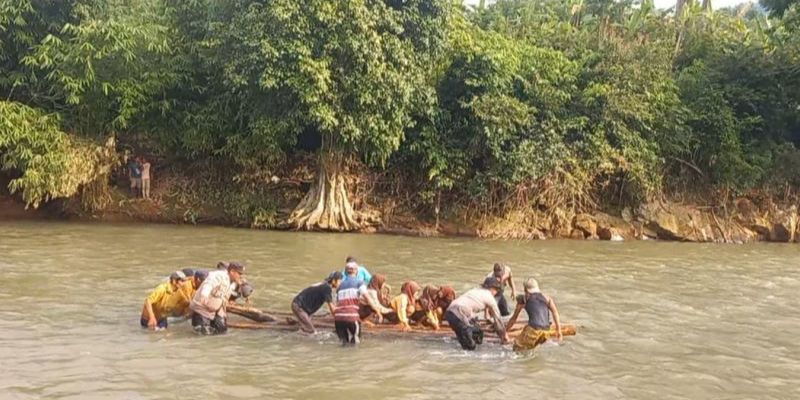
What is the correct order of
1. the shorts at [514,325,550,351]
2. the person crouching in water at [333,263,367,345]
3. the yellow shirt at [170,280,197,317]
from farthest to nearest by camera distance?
1. the yellow shirt at [170,280,197,317]
2. the person crouching in water at [333,263,367,345]
3. the shorts at [514,325,550,351]

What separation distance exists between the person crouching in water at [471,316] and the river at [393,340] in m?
0.24

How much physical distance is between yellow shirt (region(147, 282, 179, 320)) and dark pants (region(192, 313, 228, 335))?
561mm

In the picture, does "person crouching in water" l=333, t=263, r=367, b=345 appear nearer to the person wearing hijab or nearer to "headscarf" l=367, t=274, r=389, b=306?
the person wearing hijab

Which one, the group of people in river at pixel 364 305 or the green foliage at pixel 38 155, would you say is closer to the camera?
the group of people in river at pixel 364 305

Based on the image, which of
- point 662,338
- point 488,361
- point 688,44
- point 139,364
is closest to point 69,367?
point 139,364

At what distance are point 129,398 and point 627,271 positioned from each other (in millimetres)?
13170

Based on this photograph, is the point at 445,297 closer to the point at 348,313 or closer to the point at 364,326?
the point at 364,326

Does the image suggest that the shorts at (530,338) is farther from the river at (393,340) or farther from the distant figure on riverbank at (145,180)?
the distant figure on riverbank at (145,180)

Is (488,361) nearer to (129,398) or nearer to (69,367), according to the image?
(129,398)

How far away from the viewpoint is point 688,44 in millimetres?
29922

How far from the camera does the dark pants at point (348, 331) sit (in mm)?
11055

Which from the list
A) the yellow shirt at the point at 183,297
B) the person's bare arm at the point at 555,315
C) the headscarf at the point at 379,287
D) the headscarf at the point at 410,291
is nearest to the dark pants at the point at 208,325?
the yellow shirt at the point at 183,297

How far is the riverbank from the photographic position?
81.2 ft

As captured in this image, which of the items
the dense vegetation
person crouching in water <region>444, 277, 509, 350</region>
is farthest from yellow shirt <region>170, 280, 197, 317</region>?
the dense vegetation
